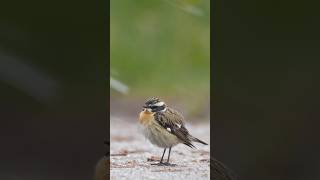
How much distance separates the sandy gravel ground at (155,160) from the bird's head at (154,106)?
0.10 m

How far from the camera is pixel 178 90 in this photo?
4.61 ft

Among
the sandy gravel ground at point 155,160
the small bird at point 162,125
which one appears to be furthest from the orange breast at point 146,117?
the sandy gravel ground at point 155,160

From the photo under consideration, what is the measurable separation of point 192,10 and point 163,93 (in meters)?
0.20

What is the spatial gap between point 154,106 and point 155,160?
0.51ft

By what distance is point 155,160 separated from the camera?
1.39m

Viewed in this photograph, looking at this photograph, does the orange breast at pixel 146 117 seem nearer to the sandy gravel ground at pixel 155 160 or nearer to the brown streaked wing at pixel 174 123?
the brown streaked wing at pixel 174 123

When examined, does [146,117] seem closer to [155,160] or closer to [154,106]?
[154,106]

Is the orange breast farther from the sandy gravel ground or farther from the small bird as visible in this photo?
the sandy gravel ground
